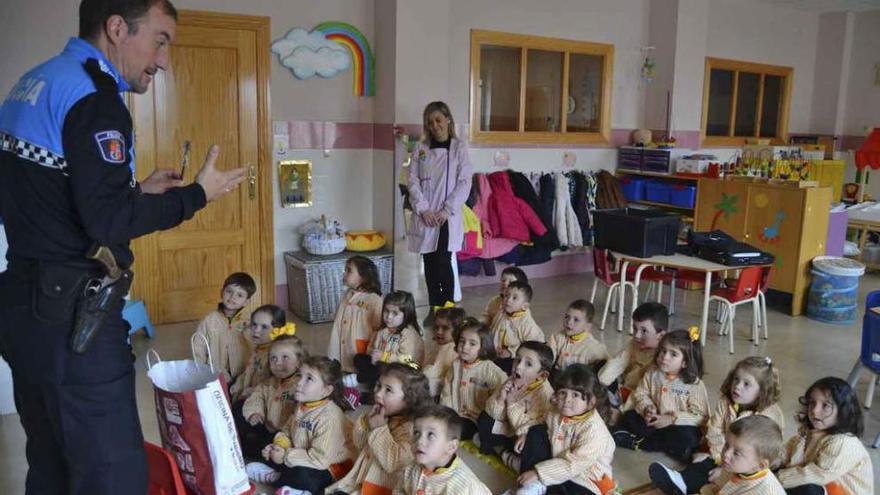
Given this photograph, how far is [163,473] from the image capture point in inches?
86.0

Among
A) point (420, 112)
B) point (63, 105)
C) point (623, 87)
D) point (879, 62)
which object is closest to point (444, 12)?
point (420, 112)

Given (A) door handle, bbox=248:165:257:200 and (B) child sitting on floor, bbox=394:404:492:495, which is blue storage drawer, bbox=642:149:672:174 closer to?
(A) door handle, bbox=248:165:257:200

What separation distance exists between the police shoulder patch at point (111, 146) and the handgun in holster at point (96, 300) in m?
0.20

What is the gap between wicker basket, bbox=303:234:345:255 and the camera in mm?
4953

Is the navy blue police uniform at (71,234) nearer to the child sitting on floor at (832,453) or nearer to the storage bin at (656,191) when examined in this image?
the child sitting on floor at (832,453)

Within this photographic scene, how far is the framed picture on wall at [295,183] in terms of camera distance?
16.5 ft

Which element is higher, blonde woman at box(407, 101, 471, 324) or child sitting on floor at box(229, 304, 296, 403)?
blonde woman at box(407, 101, 471, 324)

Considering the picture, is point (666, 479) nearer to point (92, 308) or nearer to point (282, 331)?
point (282, 331)

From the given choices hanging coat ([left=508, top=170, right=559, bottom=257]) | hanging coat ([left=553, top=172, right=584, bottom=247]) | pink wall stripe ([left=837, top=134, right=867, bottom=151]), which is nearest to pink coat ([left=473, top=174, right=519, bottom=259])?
hanging coat ([left=508, top=170, right=559, bottom=257])

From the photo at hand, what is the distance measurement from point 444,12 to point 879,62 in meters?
5.49

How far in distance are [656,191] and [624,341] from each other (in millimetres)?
2250

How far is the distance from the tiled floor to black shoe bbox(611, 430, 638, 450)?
34 mm

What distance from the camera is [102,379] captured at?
5.17ft

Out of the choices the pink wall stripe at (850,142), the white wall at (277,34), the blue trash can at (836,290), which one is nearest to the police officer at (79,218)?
the white wall at (277,34)
